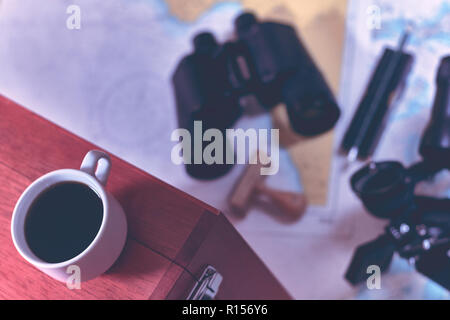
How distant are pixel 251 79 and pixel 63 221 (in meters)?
0.42

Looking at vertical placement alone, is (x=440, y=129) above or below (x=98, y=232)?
above

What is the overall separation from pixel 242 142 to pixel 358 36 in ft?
1.00

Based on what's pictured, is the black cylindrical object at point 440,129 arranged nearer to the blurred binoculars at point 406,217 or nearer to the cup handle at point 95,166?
the blurred binoculars at point 406,217

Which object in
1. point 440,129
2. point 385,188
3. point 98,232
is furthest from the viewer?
point 440,129

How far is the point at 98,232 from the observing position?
0.32 metres

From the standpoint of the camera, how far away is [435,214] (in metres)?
0.59

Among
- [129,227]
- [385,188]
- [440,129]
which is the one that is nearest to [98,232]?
[129,227]

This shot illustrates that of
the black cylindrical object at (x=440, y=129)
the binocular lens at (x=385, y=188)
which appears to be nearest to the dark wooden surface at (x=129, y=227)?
the binocular lens at (x=385, y=188)

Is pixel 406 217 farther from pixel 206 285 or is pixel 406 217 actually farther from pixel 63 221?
pixel 63 221

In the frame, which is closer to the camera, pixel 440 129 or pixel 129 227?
pixel 129 227

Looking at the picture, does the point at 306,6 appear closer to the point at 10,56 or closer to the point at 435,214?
the point at 435,214

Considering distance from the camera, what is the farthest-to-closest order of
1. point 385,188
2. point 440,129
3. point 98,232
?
point 440,129 < point 385,188 < point 98,232

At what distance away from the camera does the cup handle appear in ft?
1.11
